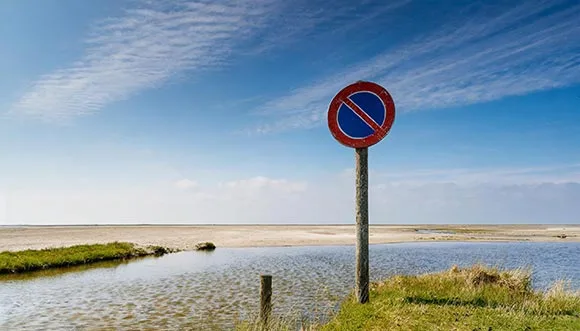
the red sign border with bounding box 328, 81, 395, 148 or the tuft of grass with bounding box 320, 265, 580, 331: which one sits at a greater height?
the red sign border with bounding box 328, 81, 395, 148

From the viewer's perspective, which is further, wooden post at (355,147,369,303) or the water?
the water

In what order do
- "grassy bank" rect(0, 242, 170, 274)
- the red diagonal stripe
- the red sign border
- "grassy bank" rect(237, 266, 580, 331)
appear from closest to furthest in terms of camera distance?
"grassy bank" rect(237, 266, 580, 331), the red sign border, the red diagonal stripe, "grassy bank" rect(0, 242, 170, 274)

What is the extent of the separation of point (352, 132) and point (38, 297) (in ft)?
48.4

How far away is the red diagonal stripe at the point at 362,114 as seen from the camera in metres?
9.77

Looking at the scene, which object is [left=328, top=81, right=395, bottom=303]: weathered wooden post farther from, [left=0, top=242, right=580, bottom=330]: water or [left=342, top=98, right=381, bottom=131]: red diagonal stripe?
[left=0, top=242, right=580, bottom=330]: water

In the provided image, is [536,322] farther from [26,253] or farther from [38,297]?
[26,253]

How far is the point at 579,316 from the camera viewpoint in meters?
8.88

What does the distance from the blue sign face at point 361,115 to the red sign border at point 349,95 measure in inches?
2.6

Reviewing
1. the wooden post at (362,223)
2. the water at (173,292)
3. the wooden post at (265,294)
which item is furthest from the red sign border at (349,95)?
the water at (173,292)

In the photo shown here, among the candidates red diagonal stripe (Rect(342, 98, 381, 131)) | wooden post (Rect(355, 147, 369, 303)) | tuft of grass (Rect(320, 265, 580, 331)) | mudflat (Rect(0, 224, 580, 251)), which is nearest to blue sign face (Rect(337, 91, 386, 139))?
red diagonal stripe (Rect(342, 98, 381, 131))

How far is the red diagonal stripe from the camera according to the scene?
385 inches

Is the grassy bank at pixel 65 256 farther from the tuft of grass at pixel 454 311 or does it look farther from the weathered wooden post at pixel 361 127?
the weathered wooden post at pixel 361 127

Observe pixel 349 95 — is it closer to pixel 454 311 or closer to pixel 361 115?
pixel 361 115

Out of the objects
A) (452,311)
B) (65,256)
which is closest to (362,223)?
(452,311)
